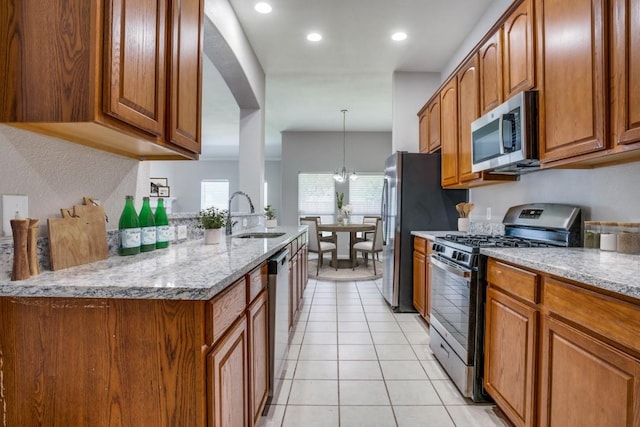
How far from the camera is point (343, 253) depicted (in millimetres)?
7273

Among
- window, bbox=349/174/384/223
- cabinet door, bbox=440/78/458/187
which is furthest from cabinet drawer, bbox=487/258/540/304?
window, bbox=349/174/384/223

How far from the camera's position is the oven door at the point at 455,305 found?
188cm

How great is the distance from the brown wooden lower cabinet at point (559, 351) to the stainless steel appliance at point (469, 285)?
7 cm

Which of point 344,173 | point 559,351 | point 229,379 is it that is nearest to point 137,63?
point 229,379

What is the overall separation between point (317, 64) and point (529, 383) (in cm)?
386

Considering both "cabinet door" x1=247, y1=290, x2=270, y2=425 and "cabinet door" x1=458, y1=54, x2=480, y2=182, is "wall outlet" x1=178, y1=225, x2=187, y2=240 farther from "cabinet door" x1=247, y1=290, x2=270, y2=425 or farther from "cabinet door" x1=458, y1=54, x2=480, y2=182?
"cabinet door" x1=458, y1=54, x2=480, y2=182

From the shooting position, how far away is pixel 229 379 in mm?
1118

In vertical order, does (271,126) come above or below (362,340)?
above

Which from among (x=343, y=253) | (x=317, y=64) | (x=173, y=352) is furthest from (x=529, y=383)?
(x=343, y=253)

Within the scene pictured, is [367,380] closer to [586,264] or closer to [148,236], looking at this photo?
[586,264]

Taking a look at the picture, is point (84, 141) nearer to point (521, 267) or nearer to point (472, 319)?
point (521, 267)

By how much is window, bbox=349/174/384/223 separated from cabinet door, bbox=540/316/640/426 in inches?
240

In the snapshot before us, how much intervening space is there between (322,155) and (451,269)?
5529mm

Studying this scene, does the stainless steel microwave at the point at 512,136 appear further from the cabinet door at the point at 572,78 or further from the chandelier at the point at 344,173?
the chandelier at the point at 344,173
